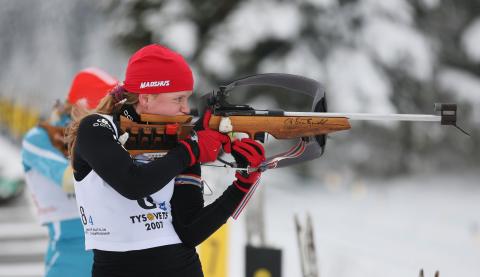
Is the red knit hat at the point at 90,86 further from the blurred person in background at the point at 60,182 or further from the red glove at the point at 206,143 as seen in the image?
the red glove at the point at 206,143

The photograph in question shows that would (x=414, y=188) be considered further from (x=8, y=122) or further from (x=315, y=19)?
(x=8, y=122)

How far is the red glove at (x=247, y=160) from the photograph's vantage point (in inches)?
109

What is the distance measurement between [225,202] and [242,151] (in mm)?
189

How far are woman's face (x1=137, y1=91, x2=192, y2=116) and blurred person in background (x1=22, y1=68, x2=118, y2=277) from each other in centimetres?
100

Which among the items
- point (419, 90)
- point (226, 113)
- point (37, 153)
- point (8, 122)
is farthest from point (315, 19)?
point (8, 122)

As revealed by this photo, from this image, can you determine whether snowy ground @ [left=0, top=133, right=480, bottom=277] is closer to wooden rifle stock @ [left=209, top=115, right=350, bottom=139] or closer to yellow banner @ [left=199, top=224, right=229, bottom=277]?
yellow banner @ [left=199, top=224, right=229, bottom=277]

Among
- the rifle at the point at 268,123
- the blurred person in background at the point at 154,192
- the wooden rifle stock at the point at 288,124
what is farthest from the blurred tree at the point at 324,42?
the blurred person in background at the point at 154,192


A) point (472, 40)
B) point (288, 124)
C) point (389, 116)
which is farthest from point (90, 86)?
point (472, 40)

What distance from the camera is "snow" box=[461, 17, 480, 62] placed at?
12.6 m

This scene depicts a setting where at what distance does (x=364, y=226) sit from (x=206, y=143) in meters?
9.13

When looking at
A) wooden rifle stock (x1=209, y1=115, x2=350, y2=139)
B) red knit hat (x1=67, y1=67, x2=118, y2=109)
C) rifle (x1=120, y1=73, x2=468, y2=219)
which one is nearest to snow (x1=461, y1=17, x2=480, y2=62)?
red knit hat (x1=67, y1=67, x2=118, y2=109)

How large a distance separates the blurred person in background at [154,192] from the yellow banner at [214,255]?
3.12 metres

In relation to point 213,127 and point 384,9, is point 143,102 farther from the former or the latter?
point 384,9

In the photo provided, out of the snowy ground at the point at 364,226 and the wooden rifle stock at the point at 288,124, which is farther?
the snowy ground at the point at 364,226
